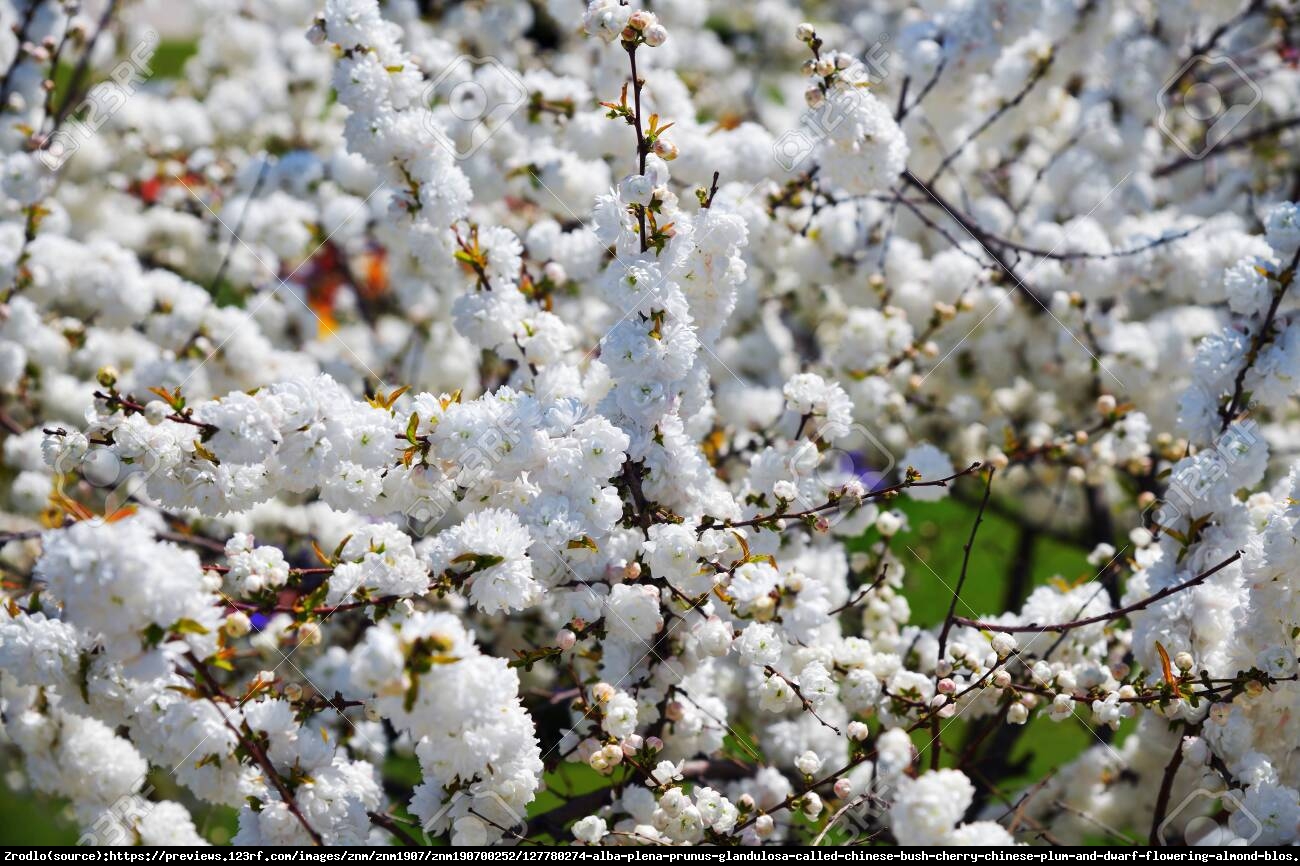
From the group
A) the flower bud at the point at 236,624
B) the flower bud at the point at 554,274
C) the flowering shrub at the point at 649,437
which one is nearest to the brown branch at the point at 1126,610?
the flowering shrub at the point at 649,437

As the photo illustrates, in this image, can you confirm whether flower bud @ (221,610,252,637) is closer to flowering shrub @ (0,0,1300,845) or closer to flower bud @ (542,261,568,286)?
flowering shrub @ (0,0,1300,845)

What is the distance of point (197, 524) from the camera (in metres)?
3.64

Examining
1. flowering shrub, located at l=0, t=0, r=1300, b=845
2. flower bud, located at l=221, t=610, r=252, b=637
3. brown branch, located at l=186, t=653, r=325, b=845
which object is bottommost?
brown branch, located at l=186, t=653, r=325, b=845

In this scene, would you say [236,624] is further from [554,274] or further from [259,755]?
[554,274]

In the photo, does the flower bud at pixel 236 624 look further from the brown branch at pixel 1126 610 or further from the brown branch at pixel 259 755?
the brown branch at pixel 1126 610

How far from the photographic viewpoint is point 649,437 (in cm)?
225

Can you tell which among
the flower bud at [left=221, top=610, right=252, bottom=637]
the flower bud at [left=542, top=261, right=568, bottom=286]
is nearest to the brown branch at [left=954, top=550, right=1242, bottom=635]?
the flower bud at [left=542, top=261, right=568, bottom=286]

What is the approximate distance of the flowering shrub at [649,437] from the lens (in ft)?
6.79

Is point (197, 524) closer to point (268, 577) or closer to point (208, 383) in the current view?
point (208, 383)

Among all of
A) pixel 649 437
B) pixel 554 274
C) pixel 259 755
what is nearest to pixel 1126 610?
pixel 649 437

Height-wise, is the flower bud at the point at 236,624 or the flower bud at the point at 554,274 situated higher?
the flower bud at the point at 554,274

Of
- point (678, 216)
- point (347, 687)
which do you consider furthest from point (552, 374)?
point (347, 687)

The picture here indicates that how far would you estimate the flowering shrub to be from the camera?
207 cm

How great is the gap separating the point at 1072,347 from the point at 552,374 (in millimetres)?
2007
